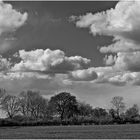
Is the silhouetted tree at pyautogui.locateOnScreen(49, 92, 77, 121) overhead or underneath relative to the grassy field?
overhead

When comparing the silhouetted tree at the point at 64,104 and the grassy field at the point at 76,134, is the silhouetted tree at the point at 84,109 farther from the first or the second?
the grassy field at the point at 76,134

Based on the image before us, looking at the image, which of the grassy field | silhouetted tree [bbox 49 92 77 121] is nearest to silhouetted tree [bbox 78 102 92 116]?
silhouetted tree [bbox 49 92 77 121]

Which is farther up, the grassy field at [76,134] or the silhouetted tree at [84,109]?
the silhouetted tree at [84,109]

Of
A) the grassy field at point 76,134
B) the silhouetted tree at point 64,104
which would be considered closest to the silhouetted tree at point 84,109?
the silhouetted tree at point 64,104

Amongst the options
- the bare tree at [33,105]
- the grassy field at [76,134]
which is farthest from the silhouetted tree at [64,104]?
the grassy field at [76,134]

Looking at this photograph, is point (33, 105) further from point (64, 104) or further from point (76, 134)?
point (76, 134)

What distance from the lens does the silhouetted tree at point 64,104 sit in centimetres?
11694

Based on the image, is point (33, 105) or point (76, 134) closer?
point (76, 134)

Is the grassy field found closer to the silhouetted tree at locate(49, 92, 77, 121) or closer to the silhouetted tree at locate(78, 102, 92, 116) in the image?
the silhouetted tree at locate(49, 92, 77, 121)

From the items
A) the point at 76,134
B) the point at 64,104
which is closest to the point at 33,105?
the point at 64,104

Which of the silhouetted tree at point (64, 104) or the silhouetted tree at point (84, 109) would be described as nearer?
the silhouetted tree at point (64, 104)

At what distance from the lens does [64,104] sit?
4675 inches

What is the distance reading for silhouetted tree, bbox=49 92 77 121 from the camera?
117 m

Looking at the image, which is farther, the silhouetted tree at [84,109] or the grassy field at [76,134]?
the silhouetted tree at [84,109]
